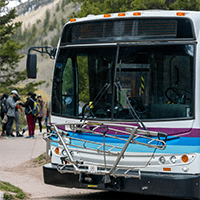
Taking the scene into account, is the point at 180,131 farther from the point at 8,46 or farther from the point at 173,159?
the point at 8,46

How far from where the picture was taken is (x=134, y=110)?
263 inches

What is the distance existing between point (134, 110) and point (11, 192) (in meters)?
2.70

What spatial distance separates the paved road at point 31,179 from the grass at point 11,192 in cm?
22

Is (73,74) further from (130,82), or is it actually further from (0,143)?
(0,143)

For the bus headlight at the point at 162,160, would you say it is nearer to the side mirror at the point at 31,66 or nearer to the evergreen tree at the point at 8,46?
the side mirror at the point at 31,66

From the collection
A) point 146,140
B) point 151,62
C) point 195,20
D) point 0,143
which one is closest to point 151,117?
point 146,140

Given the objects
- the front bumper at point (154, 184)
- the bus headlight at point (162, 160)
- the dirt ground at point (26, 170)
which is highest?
the bus headlight at point (162, 160)

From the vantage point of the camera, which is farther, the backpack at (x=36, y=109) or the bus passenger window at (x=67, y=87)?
the backpack at (x=36, y=109)

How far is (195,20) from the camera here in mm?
6691

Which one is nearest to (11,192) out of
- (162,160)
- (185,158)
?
(162,160)

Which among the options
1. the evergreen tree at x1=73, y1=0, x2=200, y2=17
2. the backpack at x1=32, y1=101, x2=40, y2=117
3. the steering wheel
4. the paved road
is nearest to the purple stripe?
the steering wheel

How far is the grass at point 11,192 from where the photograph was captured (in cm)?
Result: 736

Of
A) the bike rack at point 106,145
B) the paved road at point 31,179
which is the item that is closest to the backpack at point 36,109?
the paved road at point 31,179

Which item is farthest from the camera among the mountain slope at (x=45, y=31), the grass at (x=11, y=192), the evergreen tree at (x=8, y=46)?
the mountain slope at (x=45, y=31)
